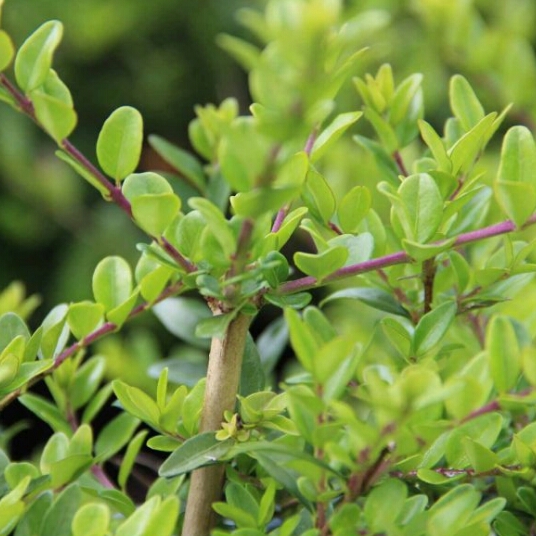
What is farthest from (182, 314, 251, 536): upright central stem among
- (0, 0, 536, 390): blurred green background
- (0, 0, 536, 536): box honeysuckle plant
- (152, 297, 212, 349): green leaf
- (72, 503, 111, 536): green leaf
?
(0, 0, 536, 390): blurred green background

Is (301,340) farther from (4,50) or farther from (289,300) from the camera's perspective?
(4,50)

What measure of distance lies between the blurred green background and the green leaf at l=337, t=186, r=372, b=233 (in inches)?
43.9

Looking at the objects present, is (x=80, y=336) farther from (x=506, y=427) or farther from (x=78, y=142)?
(x=78, y=142)

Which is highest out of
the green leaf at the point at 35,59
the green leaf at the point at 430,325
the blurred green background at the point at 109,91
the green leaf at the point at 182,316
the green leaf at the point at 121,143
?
the green leaf at the point at 35,59

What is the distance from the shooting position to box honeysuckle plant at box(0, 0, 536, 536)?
14.9 inches

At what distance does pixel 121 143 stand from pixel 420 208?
169 mm

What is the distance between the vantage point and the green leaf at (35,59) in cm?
48

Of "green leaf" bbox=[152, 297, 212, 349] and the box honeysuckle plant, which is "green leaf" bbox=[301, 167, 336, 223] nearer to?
the box honeysuckle plant

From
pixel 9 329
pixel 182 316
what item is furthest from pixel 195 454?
pixel 182 316

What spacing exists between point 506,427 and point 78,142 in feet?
5.29

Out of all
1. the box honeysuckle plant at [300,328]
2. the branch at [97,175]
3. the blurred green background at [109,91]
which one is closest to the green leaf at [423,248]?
the box honeysuckle plant at [300,328]

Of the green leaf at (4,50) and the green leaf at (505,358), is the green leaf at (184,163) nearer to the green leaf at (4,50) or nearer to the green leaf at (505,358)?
the green leaf at (4,50)

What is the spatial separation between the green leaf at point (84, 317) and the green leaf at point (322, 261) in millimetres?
132

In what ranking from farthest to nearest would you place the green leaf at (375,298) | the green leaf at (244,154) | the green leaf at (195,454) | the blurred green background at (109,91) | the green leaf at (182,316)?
1. the blurred green background at (109,91)
2. the green leaf at (182,316)
3. the green leaf at (375,298)
4. the green leaf at (195,454)
5. the green leaf at (244,154)
